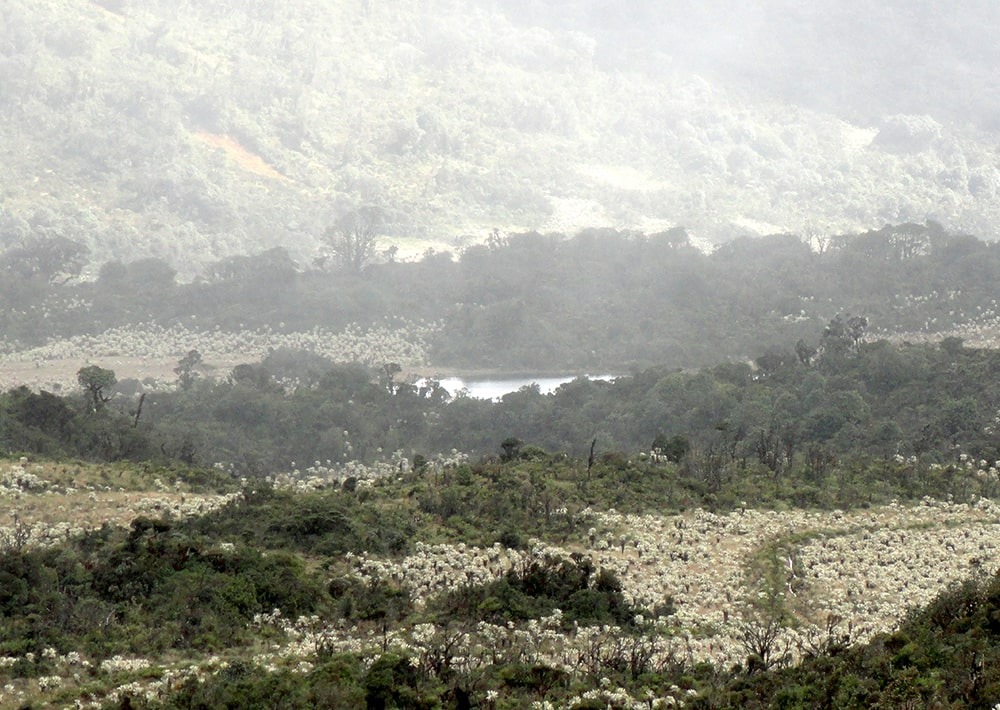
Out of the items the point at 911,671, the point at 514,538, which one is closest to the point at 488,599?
the point at 514,538

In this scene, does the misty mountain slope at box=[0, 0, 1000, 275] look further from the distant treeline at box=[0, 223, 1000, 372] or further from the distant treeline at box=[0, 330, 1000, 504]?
the distant treeline at box=[0, 330, 1000, 504]

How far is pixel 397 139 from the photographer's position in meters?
130

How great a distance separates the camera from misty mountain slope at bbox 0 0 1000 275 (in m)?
110

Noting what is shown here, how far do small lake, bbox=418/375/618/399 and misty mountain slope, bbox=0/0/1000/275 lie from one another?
119ft

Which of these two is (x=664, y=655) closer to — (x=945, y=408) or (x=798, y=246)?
(x=945, y=408)

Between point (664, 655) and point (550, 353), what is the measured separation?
173ft

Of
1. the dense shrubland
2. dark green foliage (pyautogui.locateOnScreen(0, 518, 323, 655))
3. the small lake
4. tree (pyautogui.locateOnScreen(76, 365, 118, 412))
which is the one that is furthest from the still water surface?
dark green foliage (pyautogui.locateOnScreen(0, 518, 323, 655))

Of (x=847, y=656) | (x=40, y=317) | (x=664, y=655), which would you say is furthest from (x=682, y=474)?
(x=40, y=317)

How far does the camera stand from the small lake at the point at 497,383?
6644 centimetres

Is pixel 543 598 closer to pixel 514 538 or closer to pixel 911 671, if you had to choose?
pixel 514 538

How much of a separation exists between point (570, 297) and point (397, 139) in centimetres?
5488

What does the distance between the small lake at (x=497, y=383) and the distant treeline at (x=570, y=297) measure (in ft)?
4.50

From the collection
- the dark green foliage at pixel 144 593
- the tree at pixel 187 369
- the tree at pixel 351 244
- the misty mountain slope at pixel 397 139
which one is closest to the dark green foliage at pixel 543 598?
the dark green foliage at pixel 144 593

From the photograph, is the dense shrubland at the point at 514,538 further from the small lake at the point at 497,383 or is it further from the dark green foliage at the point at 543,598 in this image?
the small lake at the point at 497,383
